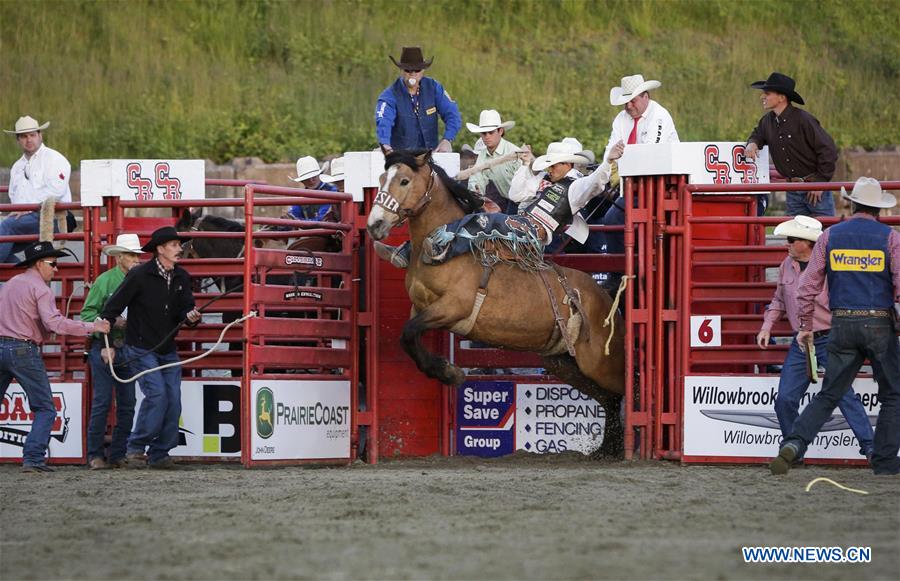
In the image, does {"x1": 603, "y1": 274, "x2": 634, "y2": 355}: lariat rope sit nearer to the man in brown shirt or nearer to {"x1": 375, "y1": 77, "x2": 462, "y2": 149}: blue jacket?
the man in brown shirt

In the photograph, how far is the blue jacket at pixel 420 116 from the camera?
12328 millimetres

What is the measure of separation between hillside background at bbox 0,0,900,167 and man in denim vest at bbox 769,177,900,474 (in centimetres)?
1198

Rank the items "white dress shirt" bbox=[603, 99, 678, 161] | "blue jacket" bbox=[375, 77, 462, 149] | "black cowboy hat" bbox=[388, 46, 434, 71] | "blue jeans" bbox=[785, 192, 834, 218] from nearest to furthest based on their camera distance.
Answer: "blue jeans" bbox=[785, 192, 834, 218]
"white dress shirt" bbox=[603, 99, 678, 161]
"black cowboy hat" bbox=[388, 46, 434, 71]
"blue jacket" bbox=[375, 77, 462, 149]

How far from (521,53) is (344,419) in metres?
14.2

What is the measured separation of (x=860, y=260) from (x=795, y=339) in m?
1.03

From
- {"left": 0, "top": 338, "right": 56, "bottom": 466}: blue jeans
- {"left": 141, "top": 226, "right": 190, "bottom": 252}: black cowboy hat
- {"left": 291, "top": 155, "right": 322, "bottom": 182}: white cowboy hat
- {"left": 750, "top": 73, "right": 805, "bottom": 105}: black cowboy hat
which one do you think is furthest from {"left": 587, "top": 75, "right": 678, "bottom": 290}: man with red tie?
{"left": 0, "top": 338, "right": 56, "bottom": 466}: blue jeans

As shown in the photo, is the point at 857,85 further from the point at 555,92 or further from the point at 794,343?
the point at 794,343

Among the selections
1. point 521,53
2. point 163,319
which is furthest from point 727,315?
point 521,53

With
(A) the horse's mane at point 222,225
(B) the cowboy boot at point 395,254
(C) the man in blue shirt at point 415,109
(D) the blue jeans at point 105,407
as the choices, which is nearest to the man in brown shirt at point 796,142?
(C) the man in blue shirt at point 415,109

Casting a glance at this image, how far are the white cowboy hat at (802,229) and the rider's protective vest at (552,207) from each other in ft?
5.45

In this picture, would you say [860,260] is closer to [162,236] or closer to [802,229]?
[802,229]

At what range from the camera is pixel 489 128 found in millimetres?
12289

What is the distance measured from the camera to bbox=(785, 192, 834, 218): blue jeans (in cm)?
1144

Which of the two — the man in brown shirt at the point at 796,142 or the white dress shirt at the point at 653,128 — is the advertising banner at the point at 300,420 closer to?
the white dress shirt at the point at 653,128
